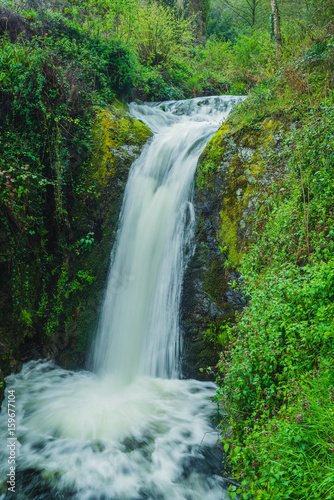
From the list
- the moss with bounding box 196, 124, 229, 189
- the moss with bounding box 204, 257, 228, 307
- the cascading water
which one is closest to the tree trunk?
the cascading water

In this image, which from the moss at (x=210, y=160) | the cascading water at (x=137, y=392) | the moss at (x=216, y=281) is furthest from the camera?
the moss at (x=210, y=160)

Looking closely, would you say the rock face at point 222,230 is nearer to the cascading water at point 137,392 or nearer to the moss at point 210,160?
the moss at point 210,160

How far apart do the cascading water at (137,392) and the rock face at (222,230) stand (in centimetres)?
22

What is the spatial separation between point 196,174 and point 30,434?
4608 mm

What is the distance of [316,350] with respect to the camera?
231 centimetres

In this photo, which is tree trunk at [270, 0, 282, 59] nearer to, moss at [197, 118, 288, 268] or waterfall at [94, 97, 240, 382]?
waterfall at [94, 97, 240, 382]

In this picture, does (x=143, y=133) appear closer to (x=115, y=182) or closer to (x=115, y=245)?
(x=115, y=182)

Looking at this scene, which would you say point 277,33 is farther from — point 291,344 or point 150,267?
point 291,344

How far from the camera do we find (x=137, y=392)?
14.2 ft

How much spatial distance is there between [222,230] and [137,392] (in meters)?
2.82

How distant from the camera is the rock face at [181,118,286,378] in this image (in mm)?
4246

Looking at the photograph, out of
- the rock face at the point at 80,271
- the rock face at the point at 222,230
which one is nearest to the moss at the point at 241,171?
the rock face at the point at 222,230

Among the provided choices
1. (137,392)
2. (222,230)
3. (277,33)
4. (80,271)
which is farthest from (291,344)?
(277,33)

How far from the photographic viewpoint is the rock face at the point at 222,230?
13.9 feet
